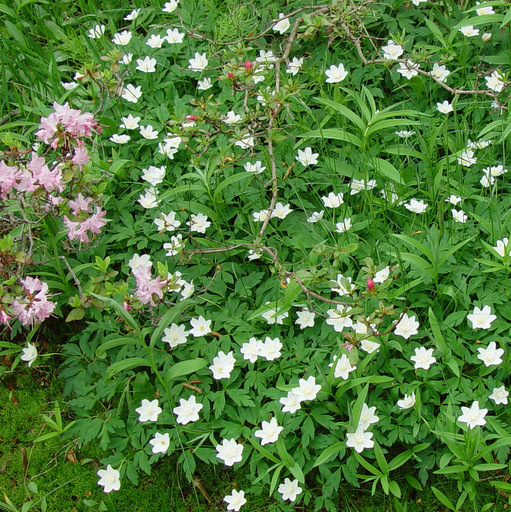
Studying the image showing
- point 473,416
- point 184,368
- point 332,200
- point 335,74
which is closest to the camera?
point 473,416

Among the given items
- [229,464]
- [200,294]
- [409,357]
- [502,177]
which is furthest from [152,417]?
[502,177]

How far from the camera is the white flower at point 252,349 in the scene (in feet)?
7.69

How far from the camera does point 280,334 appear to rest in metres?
2.48

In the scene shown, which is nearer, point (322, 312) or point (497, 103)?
point (322, 312)

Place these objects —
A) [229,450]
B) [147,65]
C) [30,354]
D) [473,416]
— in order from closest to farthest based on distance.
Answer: [473,416]
[229,450]
[30,354]
[147,65]

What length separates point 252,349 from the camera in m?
2.35

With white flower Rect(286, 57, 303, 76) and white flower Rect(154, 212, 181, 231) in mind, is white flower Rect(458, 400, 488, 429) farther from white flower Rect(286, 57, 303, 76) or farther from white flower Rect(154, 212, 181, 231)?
white flower Rect(286, 57, 303, 76)

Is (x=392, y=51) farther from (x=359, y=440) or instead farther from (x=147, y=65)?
(x=359, y=440)

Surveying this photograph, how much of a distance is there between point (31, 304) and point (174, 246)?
1.90 ft

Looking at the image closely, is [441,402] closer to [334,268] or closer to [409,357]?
[409,357]

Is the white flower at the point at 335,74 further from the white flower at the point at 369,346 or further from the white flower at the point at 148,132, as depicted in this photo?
the white flower at the point at 369,346

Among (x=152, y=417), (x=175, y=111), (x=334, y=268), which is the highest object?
(x=175, y=111)

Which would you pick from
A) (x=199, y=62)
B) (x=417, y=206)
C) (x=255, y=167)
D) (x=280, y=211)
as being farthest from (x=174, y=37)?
(x=417, y=206)

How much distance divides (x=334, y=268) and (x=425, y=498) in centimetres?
87
